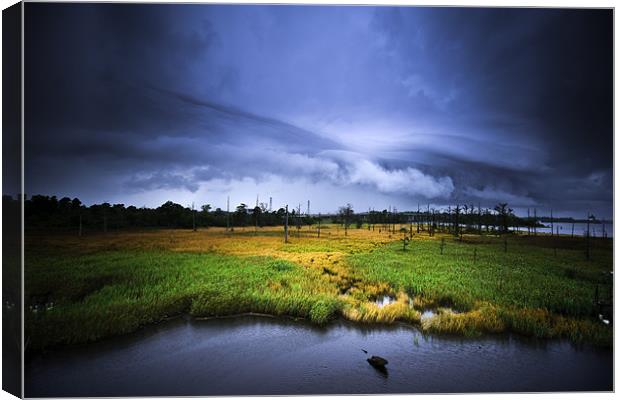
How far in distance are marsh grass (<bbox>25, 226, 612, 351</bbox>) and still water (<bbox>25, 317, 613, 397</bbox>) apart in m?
0.24

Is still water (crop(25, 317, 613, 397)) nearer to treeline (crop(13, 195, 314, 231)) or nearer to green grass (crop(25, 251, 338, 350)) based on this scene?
green grass (crop(25, 251, 338, 350))

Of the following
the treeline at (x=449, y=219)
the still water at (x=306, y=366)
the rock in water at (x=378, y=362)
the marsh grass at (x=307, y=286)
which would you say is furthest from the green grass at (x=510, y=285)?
the rock in water at (x=378, y=362)

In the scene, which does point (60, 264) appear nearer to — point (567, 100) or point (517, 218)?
point (517, 218)

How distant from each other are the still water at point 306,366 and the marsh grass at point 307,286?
238mm

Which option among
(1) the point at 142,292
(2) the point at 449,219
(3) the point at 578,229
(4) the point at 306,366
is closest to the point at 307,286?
(4) the point at 306,366

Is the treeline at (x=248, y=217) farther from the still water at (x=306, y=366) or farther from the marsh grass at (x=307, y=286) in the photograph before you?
the still water at (x=306, y=366)

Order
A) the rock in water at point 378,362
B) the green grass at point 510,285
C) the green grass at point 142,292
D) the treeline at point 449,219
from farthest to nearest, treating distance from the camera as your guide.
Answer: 1. the treeline at point 449,219
2. the green grass at point 510,285
3. the green grass at point 142,292
4. the rock in water at point 378,362

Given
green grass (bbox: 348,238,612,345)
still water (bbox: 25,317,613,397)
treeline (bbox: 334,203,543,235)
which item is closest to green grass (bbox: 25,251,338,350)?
still water (bbox: 25,317,613,397)

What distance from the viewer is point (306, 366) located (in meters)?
3.97

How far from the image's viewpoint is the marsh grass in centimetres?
426

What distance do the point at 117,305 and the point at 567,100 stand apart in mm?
6721

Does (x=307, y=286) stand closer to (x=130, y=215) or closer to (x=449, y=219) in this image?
(x=130, y=215)

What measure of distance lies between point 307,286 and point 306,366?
4.05ft

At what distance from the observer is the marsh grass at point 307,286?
426 cm
